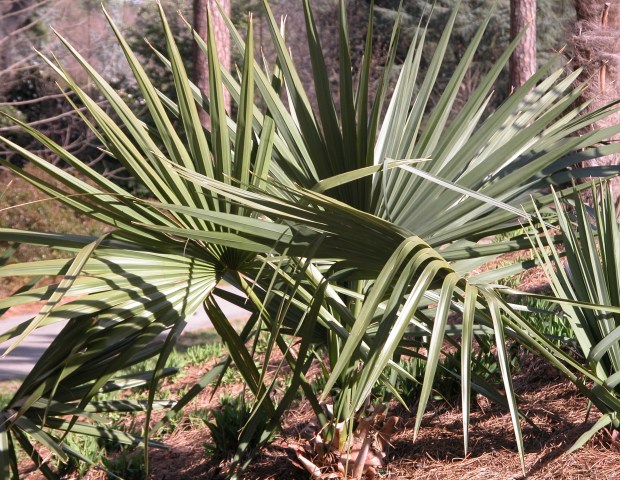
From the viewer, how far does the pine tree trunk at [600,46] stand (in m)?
6.17

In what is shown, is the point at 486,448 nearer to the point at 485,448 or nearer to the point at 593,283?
the point at 485,448

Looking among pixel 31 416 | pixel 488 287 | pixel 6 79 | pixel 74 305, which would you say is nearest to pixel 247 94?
pixel 74 305

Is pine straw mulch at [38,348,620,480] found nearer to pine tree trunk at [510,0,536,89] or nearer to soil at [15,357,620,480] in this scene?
soil at [15,357,620,480]

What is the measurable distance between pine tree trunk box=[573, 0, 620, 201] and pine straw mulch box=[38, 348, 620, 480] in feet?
9.74

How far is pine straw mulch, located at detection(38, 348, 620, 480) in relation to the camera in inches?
119

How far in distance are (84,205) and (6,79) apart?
42.8 ft

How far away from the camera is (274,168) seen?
10.6ft

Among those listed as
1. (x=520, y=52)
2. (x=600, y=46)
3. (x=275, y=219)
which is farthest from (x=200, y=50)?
(x=275, y=219)

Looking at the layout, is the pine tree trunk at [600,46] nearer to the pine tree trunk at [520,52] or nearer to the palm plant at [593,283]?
the palm plant at [593,283]

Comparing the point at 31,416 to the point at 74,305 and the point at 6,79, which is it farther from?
the point at 6,79

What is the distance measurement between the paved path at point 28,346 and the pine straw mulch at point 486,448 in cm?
420

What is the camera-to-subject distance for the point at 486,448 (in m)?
3.39

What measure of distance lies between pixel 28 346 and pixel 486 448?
24.8 feet

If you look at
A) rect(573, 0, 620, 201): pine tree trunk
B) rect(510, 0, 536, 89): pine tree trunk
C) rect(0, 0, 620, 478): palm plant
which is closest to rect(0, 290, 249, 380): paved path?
rect(0, 0, 620, 478): palm plant
